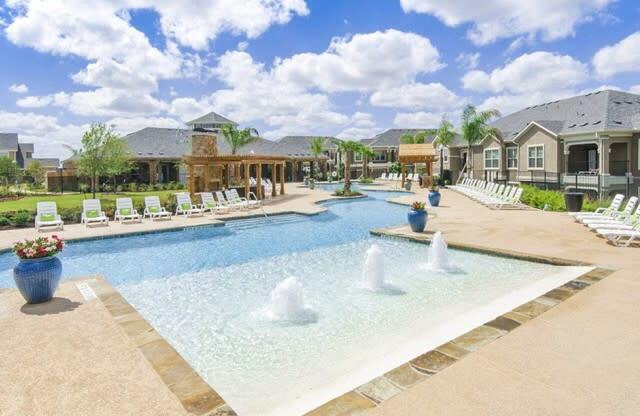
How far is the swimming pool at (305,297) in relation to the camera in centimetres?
468

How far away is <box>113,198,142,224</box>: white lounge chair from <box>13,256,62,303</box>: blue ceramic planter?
32.7 feet

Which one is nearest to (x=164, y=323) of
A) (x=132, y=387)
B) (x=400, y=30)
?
(x=132, y=387)

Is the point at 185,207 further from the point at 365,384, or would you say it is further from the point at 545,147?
the point at 545,147

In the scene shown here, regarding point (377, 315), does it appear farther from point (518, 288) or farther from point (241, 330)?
point (518, 288)

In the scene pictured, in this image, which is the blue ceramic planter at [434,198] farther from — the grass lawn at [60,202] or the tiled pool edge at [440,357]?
the tiled pool edge at [440,357]

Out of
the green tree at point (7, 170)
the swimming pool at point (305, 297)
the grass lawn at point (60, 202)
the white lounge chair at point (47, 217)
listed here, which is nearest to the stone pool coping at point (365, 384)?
the swimming pool at point (305, 297)

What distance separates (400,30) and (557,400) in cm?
1698

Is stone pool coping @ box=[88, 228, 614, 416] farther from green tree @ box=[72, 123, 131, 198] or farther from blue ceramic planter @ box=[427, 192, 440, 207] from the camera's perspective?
green tree @ box=[72, 123, 131, 198]

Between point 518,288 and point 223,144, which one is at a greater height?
point 223,144

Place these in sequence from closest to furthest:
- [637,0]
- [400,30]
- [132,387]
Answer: [132,387], [637,0], [400,30]

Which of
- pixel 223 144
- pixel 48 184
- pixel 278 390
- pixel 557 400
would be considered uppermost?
pixel 223 144

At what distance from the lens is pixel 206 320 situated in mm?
6504

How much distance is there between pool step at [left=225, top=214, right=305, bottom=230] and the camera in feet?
52.5

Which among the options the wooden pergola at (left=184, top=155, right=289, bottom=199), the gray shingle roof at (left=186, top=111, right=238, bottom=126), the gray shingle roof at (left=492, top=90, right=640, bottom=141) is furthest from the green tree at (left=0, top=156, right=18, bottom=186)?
the gray shingle roof at (left=492, top=90, right=640, bottom=141)
